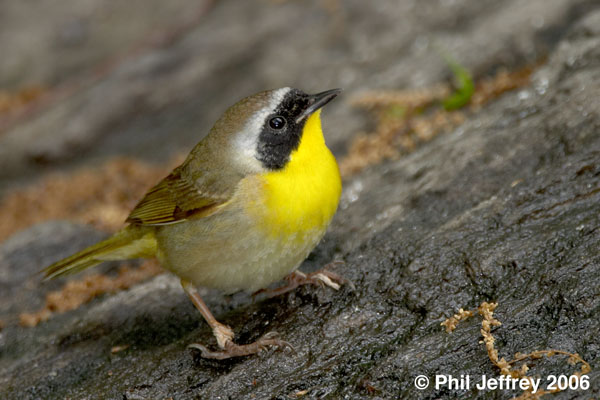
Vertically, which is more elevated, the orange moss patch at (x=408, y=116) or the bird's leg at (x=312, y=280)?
the orange moss patch at (x=408, y=116)

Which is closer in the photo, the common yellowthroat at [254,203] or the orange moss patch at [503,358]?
the orange moss patch at [503,358]

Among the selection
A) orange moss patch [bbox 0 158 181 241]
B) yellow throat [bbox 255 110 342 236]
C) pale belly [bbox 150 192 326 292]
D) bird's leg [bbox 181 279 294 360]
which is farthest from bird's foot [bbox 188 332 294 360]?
orange moss patch [bbox 0 158 181 241]

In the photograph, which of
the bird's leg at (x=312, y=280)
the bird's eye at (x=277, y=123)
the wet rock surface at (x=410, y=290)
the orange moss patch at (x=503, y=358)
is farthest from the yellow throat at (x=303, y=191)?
the orange moss patch at (x=503, y=358)

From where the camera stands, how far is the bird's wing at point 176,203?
14.7 ft

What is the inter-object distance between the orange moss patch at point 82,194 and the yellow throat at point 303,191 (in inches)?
126

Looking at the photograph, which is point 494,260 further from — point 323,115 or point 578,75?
point 323,115

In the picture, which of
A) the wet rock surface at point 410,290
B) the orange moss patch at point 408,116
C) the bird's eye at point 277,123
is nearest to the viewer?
the wet rock surface at point 410,290

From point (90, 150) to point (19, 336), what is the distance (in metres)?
4.27

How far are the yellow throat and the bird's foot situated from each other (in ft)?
2.27

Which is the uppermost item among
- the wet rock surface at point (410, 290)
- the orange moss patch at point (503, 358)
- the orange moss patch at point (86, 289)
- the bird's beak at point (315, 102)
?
the bird's beak at point (315, 102)

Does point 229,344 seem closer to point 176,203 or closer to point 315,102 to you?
point 176,203

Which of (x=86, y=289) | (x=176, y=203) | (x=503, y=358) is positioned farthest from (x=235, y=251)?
(x=86, y=289)

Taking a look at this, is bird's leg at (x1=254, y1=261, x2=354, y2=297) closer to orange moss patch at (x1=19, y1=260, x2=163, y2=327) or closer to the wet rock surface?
the wet rock surface

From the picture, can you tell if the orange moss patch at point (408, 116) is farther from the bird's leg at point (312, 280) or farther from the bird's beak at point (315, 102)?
the bird's beak at point (315, 102)
